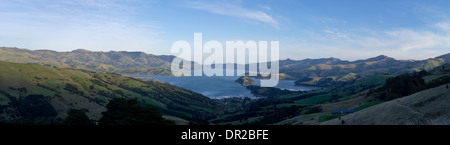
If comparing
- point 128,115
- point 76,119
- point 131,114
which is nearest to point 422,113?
point 131,114

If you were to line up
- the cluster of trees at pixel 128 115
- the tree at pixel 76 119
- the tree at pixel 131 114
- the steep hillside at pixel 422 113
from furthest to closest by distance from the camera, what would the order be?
the tree at pixel 76 119, the cluster of trees at pixel 128 115, the tree at pixel 131 114, the steep hillside at pixel 422 113

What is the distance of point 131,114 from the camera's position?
2830 centimetres

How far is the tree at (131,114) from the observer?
26.2m

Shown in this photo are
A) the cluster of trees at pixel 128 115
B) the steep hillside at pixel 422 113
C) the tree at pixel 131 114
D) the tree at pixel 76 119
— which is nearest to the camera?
the steep hillside at pixel 422 113

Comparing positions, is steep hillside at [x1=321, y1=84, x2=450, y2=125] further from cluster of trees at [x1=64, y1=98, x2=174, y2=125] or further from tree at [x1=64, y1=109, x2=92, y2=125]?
tree at [x1=64, y1=109, x2=92, y2=125]

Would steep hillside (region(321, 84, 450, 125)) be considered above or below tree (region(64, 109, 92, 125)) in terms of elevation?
above

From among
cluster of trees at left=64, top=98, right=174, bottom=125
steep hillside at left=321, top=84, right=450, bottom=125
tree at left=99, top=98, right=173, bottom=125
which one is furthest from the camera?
cluster of trees at left=64, top=98, right=174, bottom=125

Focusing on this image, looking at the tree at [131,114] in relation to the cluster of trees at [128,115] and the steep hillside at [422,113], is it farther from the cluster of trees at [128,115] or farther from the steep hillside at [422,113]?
the steep hillside at [422,113]

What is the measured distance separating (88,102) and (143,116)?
7762 inches

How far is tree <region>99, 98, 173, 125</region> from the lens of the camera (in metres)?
26.2

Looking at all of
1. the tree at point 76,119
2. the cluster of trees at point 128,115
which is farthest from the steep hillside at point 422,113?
the tree at point 76,119

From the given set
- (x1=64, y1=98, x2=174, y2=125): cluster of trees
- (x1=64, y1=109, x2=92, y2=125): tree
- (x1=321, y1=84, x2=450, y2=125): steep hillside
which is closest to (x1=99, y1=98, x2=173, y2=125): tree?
(x1=64, y1=98, x2=174, y2=125): cluster of trees
